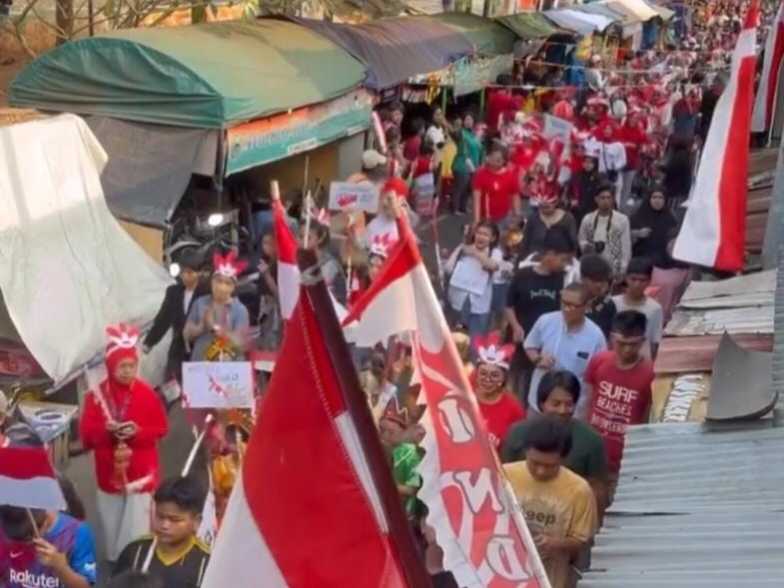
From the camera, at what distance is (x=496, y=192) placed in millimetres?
13336

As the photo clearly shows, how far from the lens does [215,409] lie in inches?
260

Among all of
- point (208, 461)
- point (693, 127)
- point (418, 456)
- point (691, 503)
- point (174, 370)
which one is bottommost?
point (693, 127)

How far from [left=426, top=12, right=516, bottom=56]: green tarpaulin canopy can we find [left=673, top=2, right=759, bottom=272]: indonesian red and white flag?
1428cm

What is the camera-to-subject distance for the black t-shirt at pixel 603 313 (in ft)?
Result: 27.3

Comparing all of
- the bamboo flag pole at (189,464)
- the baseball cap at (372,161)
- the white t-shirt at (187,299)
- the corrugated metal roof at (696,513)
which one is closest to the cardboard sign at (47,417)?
the white t-shirt at (187,299)

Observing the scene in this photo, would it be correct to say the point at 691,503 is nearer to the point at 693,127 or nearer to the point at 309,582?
the point at 309,582

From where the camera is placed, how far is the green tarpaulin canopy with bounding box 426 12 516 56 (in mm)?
22259

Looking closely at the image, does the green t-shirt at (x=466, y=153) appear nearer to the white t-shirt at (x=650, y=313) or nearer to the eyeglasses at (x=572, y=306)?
the white t-shirt at (x=650, y=313)

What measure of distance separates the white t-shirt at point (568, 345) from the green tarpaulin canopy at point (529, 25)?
17.3 metres

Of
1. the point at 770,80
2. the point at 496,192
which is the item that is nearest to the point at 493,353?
the point at 496,192

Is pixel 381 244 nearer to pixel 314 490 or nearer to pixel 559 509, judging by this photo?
pixel 559 509

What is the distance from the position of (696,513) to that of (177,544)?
6.80 ft

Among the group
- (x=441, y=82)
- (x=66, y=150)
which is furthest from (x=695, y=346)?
(x=441, y=82)

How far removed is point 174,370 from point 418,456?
11.6ft
